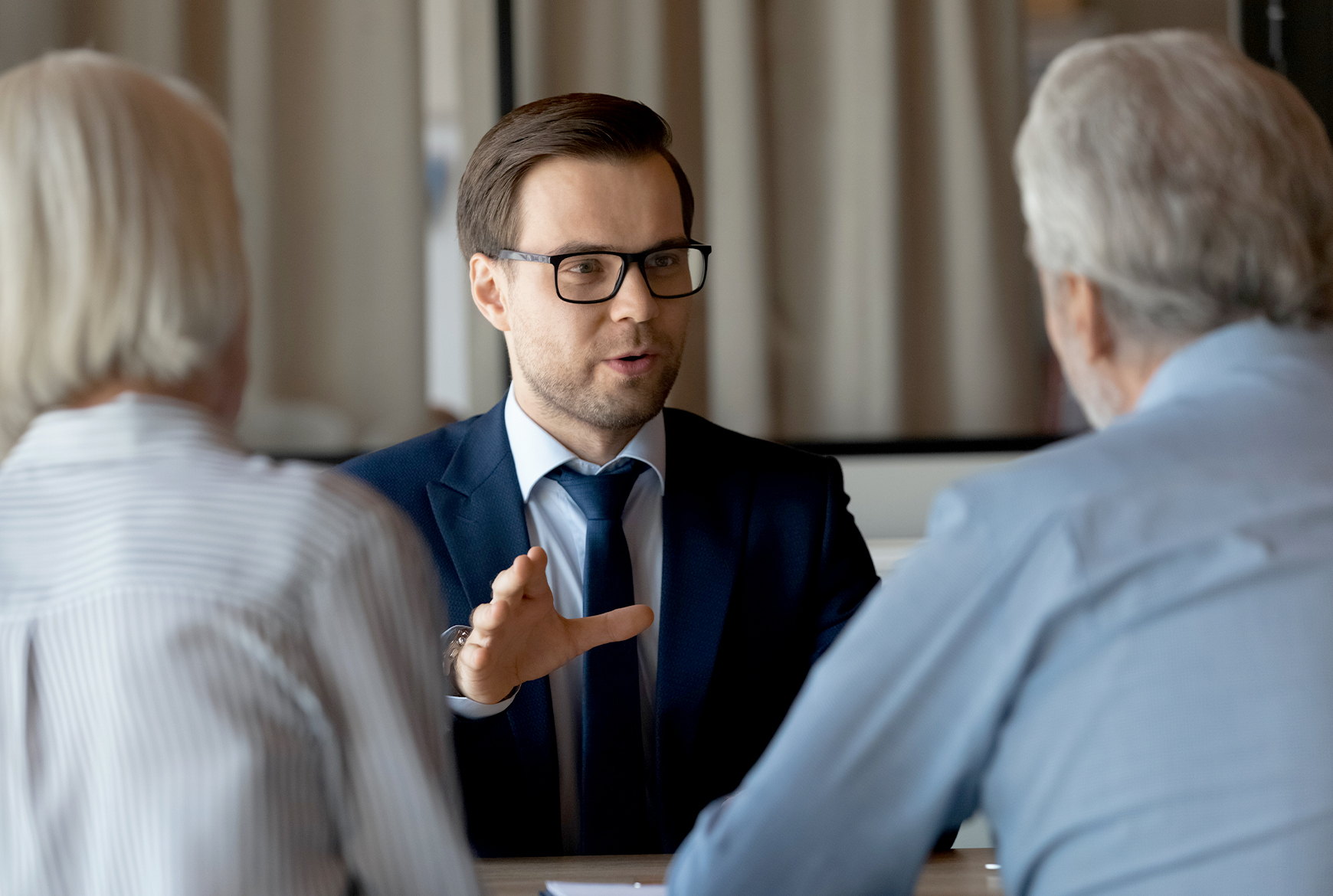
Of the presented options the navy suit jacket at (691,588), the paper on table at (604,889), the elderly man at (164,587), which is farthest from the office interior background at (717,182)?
the elderly man at (164,587)

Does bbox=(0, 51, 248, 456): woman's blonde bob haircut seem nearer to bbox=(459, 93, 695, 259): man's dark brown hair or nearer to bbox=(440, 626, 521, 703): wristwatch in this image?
bbox=(440, 626, 521, 703): wristwatch

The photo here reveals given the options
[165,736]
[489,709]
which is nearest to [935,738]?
[165,736]

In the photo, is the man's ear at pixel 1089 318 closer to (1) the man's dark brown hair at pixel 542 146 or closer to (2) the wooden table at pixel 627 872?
(2) the wooden table at pixel 627 872

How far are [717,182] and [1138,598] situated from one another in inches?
82.8

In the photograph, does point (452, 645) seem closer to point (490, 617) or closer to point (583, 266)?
point (490, 617)

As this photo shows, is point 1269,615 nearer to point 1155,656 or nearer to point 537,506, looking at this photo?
point 1155,656

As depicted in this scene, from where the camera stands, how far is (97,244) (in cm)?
85

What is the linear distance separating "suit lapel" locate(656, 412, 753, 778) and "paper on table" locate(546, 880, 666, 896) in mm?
342

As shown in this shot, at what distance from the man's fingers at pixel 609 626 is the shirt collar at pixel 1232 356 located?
Result: 27.8 inches

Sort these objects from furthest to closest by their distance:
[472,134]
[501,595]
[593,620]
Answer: [472,134], [593,620], [501,595]

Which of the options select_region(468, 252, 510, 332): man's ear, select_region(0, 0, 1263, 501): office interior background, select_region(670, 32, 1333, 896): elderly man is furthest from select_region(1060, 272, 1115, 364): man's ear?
select_region(0, 0, 1263, 501): office interior background

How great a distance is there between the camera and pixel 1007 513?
93 cm

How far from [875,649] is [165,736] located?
20.3 inches

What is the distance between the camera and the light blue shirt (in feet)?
2.96
